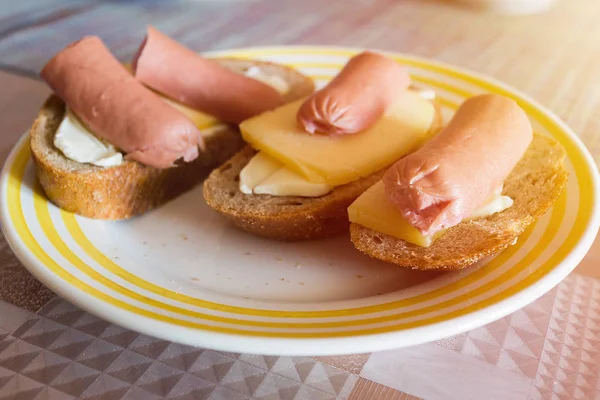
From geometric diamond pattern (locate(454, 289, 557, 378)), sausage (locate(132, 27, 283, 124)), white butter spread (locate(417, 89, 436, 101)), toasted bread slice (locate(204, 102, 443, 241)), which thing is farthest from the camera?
white butter spread (locate(417, 89, 436, 101))

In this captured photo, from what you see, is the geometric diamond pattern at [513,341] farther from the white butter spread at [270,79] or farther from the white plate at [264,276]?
the white butter spread at [270,79]

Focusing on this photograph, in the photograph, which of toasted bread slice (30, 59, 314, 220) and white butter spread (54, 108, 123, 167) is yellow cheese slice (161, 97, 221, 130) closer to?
toasted bread slice (30, 59, 314, 220)

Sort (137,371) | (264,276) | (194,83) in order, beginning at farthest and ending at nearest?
(194,83)
(264,276)
(137,371)

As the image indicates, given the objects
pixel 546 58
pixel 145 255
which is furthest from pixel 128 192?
pixel 546 58

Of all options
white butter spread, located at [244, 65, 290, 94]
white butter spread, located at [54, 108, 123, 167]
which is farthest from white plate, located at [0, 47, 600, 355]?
white butter spread, located at [244, 65, 290, 94]

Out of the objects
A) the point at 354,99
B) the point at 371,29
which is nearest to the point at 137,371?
the point at 354,99

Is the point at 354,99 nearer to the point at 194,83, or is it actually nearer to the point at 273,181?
the point at 273,181
